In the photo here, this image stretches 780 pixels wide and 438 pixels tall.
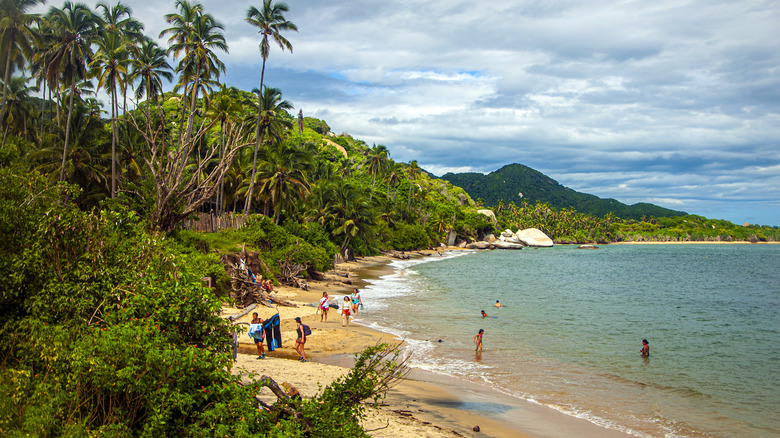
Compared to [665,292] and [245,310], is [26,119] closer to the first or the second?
[245,310]

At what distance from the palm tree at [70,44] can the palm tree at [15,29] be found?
1.39m

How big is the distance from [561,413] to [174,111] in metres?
99.4

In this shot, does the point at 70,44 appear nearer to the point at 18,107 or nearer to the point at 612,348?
the point at 18,107

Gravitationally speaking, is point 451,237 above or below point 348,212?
below

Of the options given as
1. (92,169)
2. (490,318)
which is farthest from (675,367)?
(92,169)

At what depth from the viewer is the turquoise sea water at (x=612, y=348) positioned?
43.1ft

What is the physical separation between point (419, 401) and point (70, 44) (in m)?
30.3

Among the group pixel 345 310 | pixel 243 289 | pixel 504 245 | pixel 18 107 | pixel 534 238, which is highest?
pixel 18 107

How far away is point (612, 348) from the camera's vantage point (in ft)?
67.5

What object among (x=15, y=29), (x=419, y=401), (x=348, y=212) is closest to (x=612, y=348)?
(x=419, y=401)

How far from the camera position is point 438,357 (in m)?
17.4

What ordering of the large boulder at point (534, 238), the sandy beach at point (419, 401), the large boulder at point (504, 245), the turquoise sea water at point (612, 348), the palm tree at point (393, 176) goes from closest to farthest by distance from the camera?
the sandy beach at point (419, 401) < the turquoise sea water at point (612, 348) < the palm tree at point (393, 176) < the large boulder at point (504, 245) < the large boulder at point (534, 238)

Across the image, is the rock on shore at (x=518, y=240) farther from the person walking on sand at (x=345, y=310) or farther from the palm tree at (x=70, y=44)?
the person walking on sand at (x=345, y=310)

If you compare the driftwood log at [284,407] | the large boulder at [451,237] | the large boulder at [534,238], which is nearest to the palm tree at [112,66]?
the driftwood log at [284,407]
